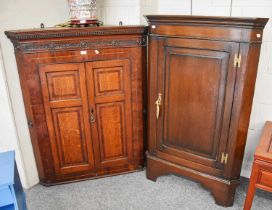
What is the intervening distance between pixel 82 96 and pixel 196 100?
0.78 metres

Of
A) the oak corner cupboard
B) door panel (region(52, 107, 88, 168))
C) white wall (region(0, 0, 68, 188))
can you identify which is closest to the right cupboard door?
the oak corner cupboard

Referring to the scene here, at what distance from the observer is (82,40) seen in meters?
1.71

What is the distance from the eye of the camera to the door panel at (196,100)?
1.54 metres

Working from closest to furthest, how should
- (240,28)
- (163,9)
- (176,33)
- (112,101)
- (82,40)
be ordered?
(240,28), (176,33), (82,40), (112,101), (163,9)

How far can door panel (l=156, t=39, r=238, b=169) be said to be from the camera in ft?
5.05

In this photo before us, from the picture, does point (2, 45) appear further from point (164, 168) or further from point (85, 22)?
point (164, 168)

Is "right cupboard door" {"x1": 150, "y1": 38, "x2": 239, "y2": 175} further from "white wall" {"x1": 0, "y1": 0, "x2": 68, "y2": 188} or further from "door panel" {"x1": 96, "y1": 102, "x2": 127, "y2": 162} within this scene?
"white wall" {"x1": 0, "y1": 0, "x2": 68, "y2": 188}

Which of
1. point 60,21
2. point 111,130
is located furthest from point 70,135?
point 60,21

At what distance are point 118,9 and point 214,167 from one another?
1.36 metres

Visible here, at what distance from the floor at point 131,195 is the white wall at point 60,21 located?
8.8 inches

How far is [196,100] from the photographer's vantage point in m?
1.68

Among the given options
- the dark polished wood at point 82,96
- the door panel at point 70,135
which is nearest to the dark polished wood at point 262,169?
the dark polished wood at point 82,96

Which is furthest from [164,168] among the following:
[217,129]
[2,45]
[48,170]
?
[2,45]

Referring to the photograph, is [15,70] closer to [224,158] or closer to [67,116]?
[67,116]
